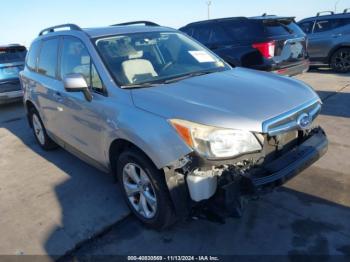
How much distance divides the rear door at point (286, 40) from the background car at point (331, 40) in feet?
9.50

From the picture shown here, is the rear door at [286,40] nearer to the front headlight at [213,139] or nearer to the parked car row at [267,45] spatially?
the parked car row at [267,45]

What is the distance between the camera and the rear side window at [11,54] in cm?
920

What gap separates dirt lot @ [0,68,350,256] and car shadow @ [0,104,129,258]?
1 centimetres

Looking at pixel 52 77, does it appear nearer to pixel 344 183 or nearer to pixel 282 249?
pixel 282 249

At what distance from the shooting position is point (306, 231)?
3084 mm

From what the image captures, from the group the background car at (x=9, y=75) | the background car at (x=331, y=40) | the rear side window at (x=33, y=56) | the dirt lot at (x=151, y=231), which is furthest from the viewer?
the background car at (x=331, y=40)

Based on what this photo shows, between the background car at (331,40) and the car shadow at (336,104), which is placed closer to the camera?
the car shadow at (336,104)

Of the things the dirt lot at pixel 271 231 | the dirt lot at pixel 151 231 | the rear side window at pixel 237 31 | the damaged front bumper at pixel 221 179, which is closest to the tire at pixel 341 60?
the rear side window at pixel 237 31

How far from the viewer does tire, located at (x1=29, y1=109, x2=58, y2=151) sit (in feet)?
17.7

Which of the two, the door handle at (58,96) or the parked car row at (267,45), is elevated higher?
the door handle at (58,96)

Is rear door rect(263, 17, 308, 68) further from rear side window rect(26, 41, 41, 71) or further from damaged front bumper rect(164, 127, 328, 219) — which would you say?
damaged front bumper rect(164, 127, 328, 219)

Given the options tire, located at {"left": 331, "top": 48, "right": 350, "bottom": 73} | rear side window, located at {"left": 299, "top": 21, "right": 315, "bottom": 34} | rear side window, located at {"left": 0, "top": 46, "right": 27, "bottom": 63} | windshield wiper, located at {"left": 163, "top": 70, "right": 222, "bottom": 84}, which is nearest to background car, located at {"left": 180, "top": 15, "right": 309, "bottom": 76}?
tire, located at {"left": 331, "top": 48, "right": 350, "bottom": 73}

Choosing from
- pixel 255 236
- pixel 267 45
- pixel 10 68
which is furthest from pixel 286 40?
pixel 10 68

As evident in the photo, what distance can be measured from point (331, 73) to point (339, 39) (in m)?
0.96
